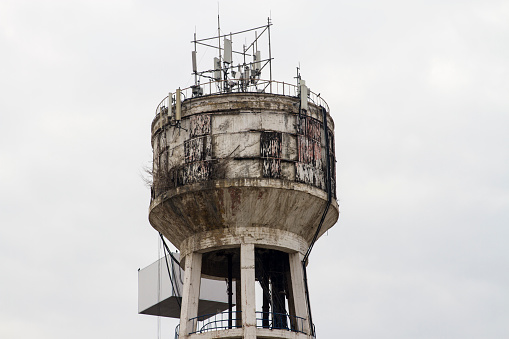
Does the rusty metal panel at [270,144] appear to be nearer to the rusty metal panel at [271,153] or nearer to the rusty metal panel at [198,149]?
the rusty metal panel at [271,153]

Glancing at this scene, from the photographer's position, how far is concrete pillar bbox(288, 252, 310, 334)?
40.4 m

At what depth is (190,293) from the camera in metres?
40.4

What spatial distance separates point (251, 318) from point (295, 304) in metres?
2.63

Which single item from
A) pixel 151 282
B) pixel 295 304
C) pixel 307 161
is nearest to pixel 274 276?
pixel 295 304

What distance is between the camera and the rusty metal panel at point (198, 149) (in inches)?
1578

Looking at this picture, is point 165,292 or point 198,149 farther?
point 165,292

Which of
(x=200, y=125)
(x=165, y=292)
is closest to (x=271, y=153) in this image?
(x=200, y=125)

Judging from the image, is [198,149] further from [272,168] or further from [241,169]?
[272,168]

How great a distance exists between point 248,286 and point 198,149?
5.83m

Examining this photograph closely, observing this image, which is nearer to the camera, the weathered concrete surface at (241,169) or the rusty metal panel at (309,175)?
the weathered concrete surface at (241,169)

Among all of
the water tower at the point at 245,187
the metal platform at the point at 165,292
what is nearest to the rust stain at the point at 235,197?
the water tower at the point at 245,187

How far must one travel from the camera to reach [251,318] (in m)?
39.0

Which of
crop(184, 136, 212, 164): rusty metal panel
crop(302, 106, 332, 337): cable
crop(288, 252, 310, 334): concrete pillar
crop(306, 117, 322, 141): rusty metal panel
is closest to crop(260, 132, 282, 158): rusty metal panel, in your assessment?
crop(306, 117, 322, 141): rusty metal panel

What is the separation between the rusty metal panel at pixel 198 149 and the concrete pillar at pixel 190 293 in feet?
12.8
